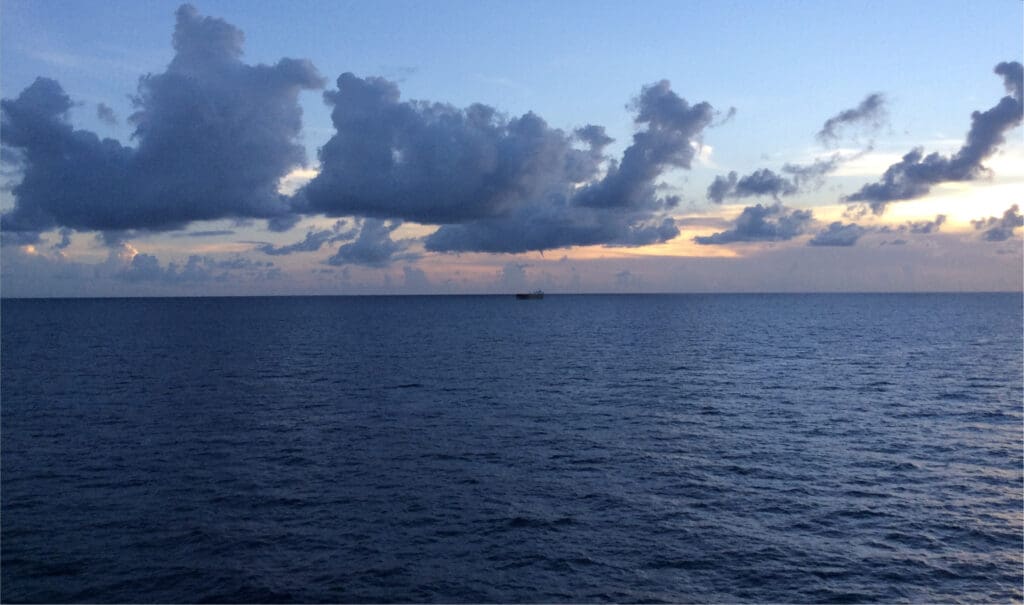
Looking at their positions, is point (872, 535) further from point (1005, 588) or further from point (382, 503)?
point (382, 503)

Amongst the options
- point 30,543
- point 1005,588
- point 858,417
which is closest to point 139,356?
point 30,543

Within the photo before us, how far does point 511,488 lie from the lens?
3928 cm

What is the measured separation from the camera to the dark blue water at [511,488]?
28.0 metres

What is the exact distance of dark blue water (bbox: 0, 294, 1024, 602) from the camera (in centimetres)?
2805

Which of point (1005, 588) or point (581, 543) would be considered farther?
point (581, 543)

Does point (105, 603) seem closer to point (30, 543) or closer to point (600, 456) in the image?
point (30, 543)

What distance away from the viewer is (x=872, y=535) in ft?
107

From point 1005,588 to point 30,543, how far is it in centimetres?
4338

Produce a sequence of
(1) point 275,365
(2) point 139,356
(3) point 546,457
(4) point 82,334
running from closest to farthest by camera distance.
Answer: (3) point 546,457, (1) point 275,365, (2) point 139,356, (4) point 82,334

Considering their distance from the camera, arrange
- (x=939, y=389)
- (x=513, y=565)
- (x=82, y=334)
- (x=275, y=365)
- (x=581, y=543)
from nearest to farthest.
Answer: (x=513, y=565)
(x=581, y=543)
(x=939, y=389)
(x=275, y=365)
(x=82, y=334)

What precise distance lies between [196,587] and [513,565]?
1324 centimetres

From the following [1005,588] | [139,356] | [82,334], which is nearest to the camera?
[1005,588]

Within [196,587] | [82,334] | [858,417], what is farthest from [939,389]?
[82,334]

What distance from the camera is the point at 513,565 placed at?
1152 inches
